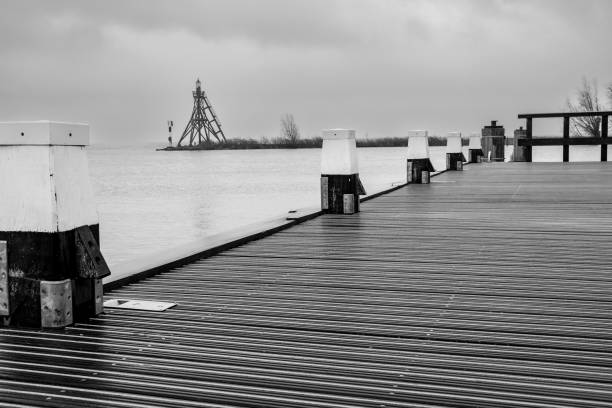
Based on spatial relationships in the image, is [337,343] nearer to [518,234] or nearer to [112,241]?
[518,234]

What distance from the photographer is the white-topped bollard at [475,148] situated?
24.0 metres

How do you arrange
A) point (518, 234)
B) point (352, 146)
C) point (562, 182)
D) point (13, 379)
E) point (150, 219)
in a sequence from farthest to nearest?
point (150, 219) < point (562, 182) < point (352, 146) < point (518, 234) < point (13, 379)

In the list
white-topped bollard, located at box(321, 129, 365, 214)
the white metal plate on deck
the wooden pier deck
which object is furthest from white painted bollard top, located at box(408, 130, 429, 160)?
the white metal plate on deck

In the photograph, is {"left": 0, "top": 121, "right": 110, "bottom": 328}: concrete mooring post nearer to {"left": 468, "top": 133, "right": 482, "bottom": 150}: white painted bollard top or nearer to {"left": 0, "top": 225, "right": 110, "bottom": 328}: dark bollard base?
{"left": 0, "top": 225, "right": 110, "bottom": 328}: dark bollard base

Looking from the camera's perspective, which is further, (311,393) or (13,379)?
(13,379)

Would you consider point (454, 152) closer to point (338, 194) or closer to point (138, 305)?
point (338, 194)

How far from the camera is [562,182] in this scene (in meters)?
14.1

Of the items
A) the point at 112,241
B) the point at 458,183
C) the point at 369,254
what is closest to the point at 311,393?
the point at 369,254

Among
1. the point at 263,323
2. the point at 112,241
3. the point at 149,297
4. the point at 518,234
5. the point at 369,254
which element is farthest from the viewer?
the point at 112,241

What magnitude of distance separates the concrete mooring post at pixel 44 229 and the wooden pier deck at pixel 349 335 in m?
0.16

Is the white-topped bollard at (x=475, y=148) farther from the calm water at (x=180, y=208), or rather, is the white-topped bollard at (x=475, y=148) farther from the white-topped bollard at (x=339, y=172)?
the white-topped bollard at (x=339, y=172)

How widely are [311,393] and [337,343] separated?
2.15 ft

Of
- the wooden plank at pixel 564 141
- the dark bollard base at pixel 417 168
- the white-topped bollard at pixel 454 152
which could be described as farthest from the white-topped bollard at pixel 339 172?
the wooden plank at pixel 564 141

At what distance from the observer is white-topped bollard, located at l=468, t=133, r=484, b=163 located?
24.0 meters
